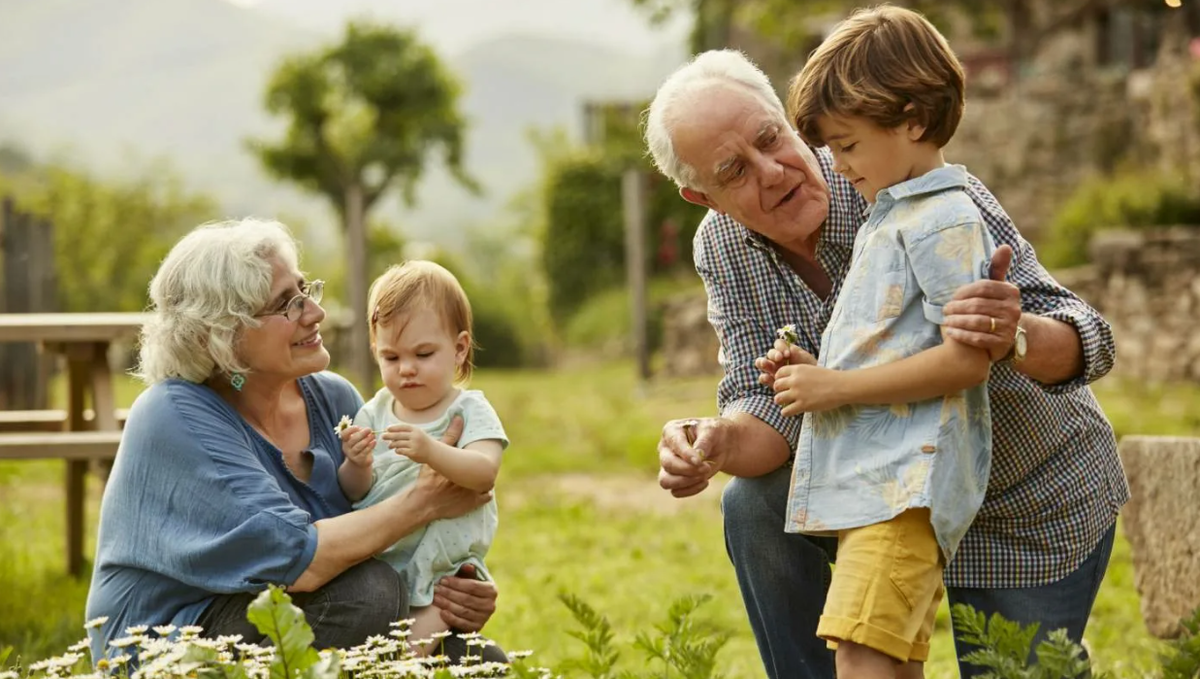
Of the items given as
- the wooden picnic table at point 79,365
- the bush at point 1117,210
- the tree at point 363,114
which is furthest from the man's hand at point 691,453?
the tree at point 363,114

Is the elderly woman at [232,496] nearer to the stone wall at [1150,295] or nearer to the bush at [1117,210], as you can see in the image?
the stone wall at [1150,295]

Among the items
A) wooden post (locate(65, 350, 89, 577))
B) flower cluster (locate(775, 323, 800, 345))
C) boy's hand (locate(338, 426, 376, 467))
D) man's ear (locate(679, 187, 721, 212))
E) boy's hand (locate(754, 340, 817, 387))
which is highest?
man's ear (locate(679, 187, 721, 212))

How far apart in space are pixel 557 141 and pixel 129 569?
41.3 m

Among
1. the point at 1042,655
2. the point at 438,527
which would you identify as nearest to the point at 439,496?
the point at 438,527

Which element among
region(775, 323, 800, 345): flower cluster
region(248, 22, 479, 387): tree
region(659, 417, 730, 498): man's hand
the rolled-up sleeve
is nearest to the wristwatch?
the rolled-up sleeve

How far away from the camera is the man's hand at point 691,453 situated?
9.25ft

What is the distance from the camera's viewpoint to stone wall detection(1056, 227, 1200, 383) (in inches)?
424

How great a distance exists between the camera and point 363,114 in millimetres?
24172

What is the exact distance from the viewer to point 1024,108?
1579 centimetres

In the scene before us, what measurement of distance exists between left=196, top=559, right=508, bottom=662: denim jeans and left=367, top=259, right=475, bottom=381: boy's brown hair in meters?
0.59

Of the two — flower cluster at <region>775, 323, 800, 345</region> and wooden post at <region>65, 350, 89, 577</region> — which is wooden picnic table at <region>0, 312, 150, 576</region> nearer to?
wooden post at <region>65, 350, 89, 577</region>

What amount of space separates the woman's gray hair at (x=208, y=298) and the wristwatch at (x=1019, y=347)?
1605mm

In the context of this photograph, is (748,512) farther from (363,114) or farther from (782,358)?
(363,114)

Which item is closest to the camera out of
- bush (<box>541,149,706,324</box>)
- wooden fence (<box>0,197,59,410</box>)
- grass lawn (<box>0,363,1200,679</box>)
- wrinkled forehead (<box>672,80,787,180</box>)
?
wrinkled forehead (<box>672,80,787,180</box>)
